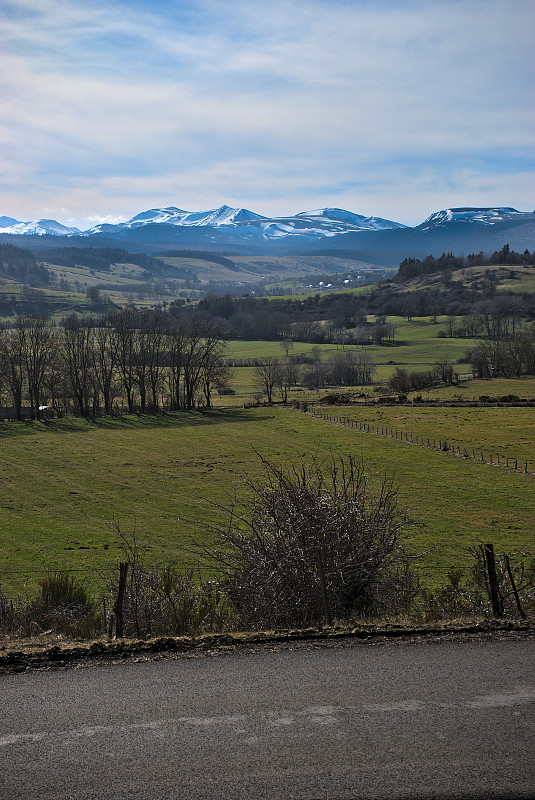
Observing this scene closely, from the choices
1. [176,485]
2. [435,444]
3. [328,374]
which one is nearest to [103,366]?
[176,485]

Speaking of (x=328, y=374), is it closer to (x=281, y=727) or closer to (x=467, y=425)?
(x=467, y=425)

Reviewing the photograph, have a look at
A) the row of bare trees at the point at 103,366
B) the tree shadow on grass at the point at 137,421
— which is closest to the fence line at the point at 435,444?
the tree shadow on grass at the point at 137,421

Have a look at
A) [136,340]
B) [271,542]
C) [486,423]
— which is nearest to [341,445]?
[486,423]

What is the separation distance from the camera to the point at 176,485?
46531 millimetres

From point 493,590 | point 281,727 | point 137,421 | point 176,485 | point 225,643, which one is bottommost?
point 176,485

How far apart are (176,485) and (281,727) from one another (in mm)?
39905

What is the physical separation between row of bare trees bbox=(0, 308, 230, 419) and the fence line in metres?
20.2

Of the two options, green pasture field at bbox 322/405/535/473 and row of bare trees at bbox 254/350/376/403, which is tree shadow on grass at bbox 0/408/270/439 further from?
row of bare trees at bbox 254/350/376/403

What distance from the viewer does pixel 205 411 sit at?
3506 inches

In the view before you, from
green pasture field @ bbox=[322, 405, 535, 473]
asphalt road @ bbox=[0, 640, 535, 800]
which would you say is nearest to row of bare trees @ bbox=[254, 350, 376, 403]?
green pasture field @ bbox=[322, 405, 535, 473]

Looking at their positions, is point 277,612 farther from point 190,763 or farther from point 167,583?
point 190,763

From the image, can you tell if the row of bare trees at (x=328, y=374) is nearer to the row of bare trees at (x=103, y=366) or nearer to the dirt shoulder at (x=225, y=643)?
the row of bare trees at (x=103, y=366)

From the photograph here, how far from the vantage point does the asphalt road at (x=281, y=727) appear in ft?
20.8

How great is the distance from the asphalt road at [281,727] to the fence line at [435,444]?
142 feet
